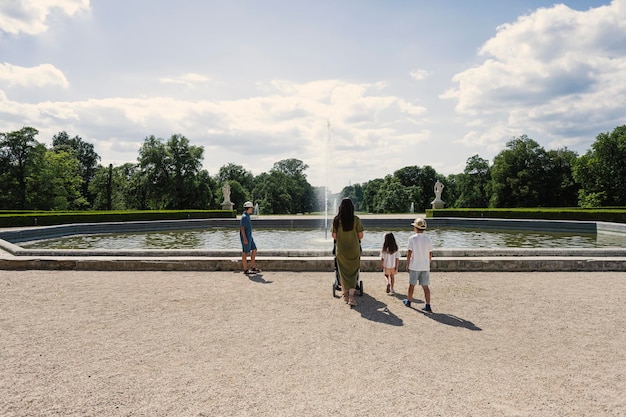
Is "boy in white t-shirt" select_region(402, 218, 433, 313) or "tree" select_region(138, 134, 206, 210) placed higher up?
"tree" select_region(138, 134, 206, 210)

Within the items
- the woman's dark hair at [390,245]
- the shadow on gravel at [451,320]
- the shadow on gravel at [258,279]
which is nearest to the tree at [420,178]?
the shadow on gravel at [258,279]

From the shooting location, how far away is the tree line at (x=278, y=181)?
4275 cm

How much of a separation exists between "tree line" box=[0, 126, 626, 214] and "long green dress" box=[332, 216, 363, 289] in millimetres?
36689

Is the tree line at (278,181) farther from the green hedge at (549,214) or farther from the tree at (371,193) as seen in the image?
the green hedge at (549,214)

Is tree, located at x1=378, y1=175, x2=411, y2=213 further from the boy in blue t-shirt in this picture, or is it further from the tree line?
the boy in blue t-shirt

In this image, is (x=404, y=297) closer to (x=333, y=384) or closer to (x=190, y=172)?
(x=333, y=384)

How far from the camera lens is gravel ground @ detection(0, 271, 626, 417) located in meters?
3.52

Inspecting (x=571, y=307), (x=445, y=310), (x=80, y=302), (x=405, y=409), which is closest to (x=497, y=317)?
(x=445, y=310)

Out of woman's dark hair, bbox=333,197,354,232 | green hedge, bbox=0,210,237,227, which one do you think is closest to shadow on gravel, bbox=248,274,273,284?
woman's dark hair, bbox=333,197,354,232

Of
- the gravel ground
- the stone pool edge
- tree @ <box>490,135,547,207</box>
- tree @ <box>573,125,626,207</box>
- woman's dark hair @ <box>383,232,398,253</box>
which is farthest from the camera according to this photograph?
tree @ <box>490,135,547,207</box>

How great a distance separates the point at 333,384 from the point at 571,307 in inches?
178

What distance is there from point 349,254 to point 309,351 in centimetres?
232

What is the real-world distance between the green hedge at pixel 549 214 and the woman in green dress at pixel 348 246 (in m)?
24.8

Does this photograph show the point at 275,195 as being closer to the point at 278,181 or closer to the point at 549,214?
the point at 278,181
